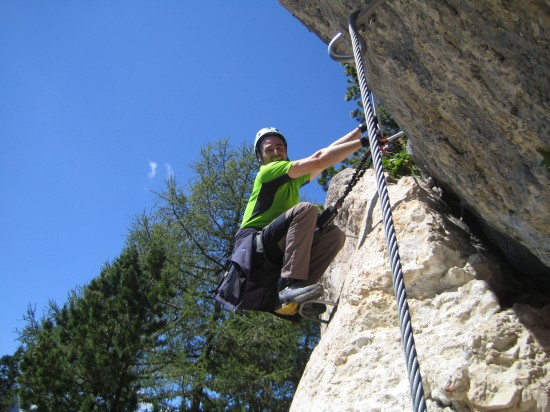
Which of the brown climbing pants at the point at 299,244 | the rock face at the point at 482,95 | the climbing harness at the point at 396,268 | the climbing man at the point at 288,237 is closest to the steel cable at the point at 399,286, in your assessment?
the climbing harness at the point at 396,268

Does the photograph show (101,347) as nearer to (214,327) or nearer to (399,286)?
(214,327)

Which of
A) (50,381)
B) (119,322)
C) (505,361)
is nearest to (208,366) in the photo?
(119,322)

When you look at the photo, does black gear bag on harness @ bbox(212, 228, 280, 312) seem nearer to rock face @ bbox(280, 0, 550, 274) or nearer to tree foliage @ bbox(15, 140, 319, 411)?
rock face @ bbox(280, 0, 550, 274)

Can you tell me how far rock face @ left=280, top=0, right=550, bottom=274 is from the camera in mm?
2168

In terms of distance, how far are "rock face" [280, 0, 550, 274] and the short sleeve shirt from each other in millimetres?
1536

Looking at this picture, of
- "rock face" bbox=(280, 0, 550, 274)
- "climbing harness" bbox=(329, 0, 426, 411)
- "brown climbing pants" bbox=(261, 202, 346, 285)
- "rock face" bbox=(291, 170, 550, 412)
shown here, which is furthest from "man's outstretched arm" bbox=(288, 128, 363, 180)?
"climbing harness" bbox=(329, 0, 426, 411)

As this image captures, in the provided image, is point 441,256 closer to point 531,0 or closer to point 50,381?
point 531,0

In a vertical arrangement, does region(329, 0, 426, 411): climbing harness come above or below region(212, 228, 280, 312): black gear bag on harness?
below

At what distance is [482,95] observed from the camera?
7.99 ft

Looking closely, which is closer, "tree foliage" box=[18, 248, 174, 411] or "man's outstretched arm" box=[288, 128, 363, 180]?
"man's outstretched arm" box=[288, 128, 363, 180]

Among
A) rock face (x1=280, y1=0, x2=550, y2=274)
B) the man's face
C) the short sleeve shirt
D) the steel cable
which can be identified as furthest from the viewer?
the man's face

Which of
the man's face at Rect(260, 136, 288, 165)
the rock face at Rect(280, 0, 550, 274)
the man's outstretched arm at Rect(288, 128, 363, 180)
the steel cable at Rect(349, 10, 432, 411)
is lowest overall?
the steel cable at Rect(349, 10, 432, 411)

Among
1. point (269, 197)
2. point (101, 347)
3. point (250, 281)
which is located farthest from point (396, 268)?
point (101, 347)

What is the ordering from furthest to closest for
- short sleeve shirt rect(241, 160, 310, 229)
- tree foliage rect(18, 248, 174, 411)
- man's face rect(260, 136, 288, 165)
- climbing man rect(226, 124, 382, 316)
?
tree foliage rect(18, 248, 174, 411) < man's face rect(260, 136, 288, 165) < short sleeve shirt rect(241, 160, 310, 229) < climbing man rect(226, 124, 382, 316)
